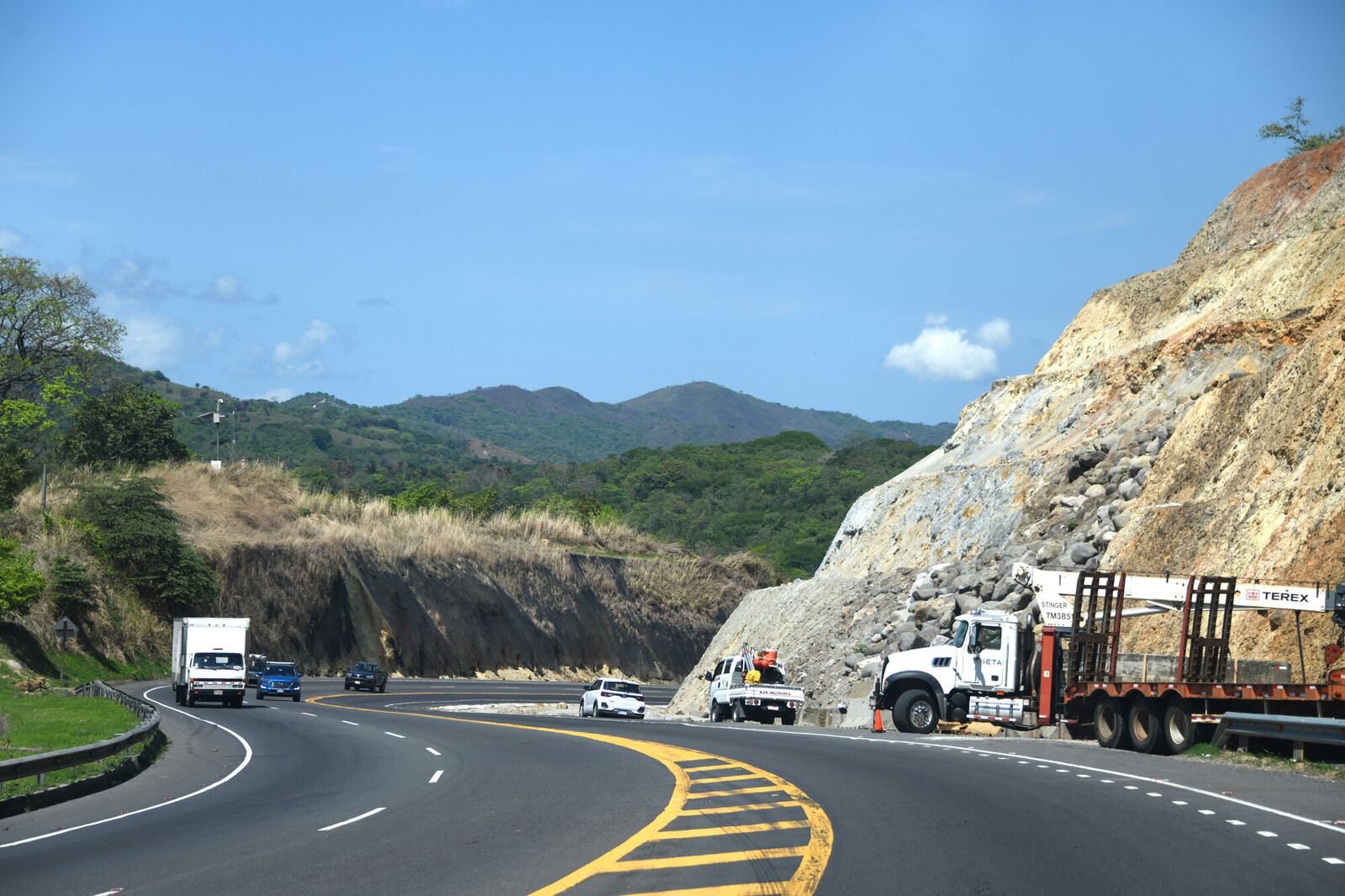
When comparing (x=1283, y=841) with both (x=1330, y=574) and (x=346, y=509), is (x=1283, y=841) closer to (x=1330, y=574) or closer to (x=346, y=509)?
(x=1330, y=574)

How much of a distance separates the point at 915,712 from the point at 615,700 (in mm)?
12848

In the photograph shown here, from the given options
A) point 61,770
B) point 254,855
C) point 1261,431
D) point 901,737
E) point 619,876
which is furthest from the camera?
point 1261,431

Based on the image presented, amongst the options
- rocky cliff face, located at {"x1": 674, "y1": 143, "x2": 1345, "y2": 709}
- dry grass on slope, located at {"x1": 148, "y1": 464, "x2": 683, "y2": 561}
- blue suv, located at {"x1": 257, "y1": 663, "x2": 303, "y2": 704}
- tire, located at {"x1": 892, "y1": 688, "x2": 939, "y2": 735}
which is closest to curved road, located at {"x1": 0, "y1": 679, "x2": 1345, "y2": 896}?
tire, located at {"x1": 892, "y1": 688, "x2": 939, "y2": 735}

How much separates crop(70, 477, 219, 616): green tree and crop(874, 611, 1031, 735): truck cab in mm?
44705

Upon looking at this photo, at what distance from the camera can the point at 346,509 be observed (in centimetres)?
8194

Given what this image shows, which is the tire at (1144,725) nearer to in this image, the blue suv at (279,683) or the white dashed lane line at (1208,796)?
the white dashed lane line at (1208,796)

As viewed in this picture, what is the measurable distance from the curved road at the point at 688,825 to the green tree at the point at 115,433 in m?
66.1

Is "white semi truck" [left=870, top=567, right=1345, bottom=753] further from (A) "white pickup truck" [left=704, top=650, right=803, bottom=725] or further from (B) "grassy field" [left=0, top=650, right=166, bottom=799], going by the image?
(B) "grassy field" [left=0, top=650, right=166, bottom=799]

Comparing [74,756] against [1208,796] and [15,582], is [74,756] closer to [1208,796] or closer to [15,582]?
[1208,796]

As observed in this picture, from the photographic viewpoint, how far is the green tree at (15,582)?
4684 cm

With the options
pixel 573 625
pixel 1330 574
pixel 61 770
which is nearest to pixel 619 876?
pixel 61 770

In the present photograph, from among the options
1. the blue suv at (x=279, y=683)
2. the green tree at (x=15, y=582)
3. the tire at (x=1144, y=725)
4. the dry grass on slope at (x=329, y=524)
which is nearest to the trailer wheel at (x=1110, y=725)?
the tire at (x=1144, y=725)

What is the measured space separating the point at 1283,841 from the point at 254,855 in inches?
385

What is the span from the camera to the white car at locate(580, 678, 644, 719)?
37781mm
